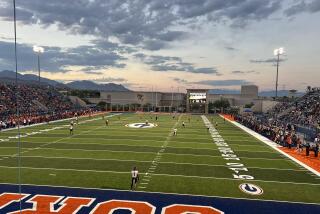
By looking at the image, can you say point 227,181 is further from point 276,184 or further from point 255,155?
point 255,155

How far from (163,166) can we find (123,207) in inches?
258

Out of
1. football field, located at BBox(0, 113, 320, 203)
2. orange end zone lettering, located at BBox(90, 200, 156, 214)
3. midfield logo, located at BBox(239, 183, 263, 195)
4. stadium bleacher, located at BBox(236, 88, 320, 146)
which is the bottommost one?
orange end zone lettering, located at BBox(90, 200, 156, 214)

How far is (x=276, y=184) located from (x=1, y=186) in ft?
39.5

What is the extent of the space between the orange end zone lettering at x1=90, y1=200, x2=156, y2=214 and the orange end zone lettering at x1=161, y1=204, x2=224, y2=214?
0.54 m

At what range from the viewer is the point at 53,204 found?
12.2m

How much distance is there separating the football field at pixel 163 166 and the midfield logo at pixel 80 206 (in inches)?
65.4

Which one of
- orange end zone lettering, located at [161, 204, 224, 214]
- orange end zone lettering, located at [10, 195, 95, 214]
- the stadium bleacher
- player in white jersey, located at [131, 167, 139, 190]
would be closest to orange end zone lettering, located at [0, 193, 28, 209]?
orange end zone lettering, located at [10, 195, 95, 214]

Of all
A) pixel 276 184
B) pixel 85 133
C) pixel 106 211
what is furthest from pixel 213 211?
pixel 85 133

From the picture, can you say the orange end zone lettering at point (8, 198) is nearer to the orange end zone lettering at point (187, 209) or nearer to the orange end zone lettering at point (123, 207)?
the orange end zone lettering at point (123, 207)

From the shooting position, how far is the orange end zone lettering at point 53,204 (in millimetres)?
11578

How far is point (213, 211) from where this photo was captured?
38.5 ft

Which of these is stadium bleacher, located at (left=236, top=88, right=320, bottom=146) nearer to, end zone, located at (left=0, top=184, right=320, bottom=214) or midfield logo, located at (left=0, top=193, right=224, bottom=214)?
end zone, located at (left=0, top=184, right=320, bottom=214)

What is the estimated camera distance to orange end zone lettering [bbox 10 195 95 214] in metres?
11.6

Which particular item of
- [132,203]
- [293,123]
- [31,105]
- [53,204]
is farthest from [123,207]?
[31,105]
